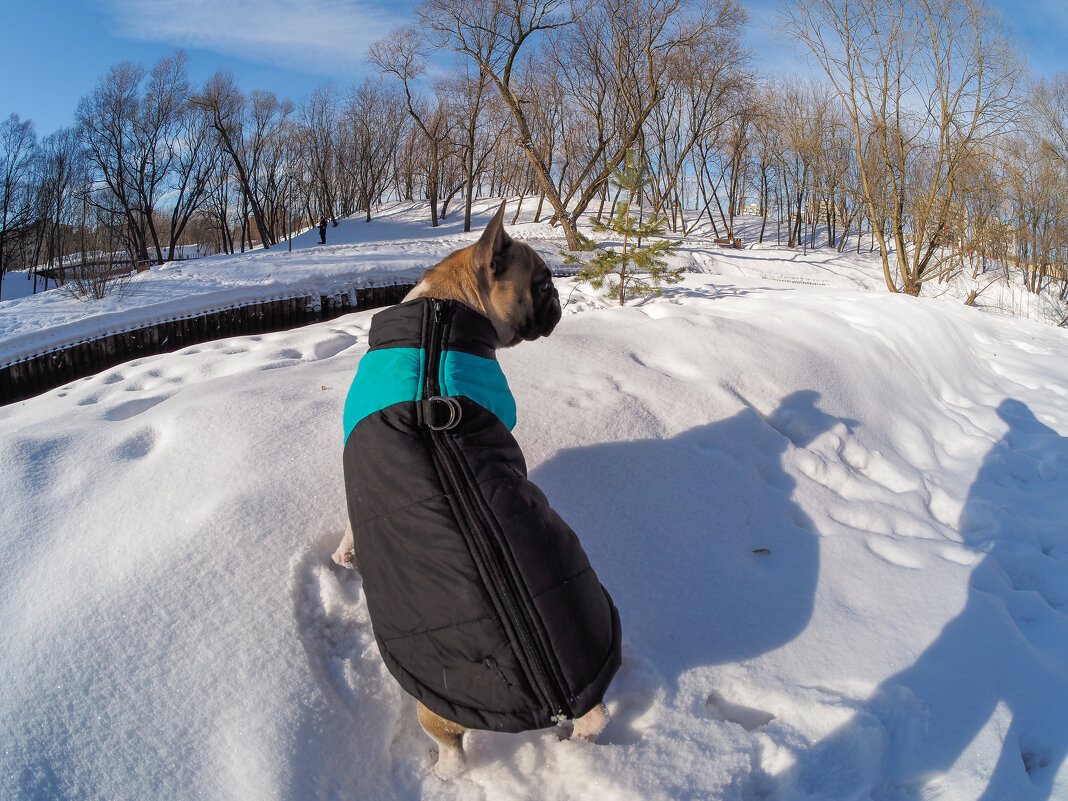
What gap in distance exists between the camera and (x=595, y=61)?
28906 millimetres

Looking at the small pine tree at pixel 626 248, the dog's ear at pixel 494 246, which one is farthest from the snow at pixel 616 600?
the small pine tree at pixel 626 248

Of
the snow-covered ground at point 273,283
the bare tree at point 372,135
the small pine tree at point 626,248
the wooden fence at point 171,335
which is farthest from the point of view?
the bare tree at point 372,135

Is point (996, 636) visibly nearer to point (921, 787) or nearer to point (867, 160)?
point (921, 787)

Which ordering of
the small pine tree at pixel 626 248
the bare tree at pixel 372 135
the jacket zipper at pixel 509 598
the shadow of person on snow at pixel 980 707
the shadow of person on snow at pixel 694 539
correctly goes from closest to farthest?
1. the jacket zipper at pixel 509 598
2. the shadow of person on snow at pixel 980 707
3. the shadow of person on snow at pixel 694 539
4. the small pine tree at pixel 626 248
5. the bare tree at pixel 372 135

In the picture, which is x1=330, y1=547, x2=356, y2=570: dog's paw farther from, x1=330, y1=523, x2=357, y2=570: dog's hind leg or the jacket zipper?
the jacket zipper

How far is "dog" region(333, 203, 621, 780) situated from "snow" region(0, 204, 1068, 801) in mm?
378

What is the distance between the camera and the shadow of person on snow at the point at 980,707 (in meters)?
1.78

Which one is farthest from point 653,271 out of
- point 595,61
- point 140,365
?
point 595,61

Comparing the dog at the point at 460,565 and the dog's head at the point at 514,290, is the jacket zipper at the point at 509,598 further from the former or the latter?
the dog's head at the point at 514,290

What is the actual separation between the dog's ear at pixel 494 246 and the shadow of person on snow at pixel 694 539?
1.08m

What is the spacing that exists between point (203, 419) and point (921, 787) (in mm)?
3400

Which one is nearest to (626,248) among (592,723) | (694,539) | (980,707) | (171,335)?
(694,539)

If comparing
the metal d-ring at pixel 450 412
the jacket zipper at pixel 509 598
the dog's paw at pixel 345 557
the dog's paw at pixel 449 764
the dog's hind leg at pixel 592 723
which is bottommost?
the dog's paw at pixel 449 764

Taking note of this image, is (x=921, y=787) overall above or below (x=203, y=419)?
below
